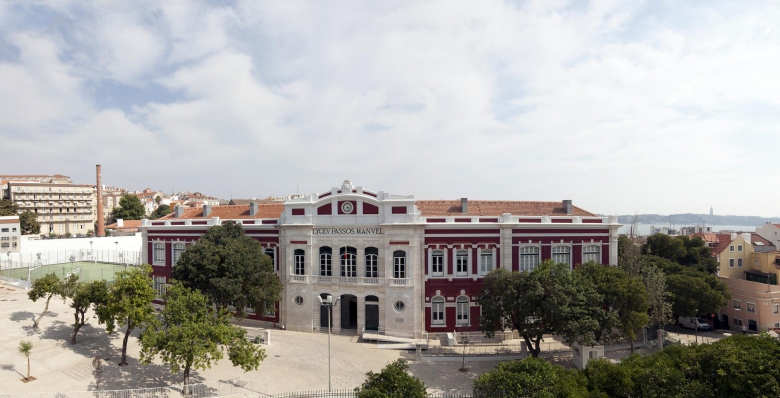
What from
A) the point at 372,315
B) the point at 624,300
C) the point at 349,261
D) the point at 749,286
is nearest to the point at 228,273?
the point at 349,261

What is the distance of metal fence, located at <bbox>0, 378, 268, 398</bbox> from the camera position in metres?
19.7

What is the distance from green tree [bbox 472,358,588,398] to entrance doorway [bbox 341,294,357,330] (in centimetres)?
1642

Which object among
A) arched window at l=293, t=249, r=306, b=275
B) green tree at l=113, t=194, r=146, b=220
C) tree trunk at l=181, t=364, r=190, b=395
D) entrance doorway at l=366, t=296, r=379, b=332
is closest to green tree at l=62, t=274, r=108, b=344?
tree trunk at l=181, t=364, r=190, b=395

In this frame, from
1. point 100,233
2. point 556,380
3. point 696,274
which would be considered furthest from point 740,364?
point 100,233

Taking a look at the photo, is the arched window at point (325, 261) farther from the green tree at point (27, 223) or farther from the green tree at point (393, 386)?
the green tree at point (27, 223)

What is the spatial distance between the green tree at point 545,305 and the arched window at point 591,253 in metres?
6.58

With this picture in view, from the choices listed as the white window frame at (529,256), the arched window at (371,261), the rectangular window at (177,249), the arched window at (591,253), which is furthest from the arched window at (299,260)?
the arched window at (591,253)

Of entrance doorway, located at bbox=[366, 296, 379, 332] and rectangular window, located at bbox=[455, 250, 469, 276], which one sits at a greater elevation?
rectangular window, located at bbox=[455, 250, 469, 276]

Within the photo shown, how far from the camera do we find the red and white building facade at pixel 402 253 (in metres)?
29.6

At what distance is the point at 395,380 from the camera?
14.7 metres

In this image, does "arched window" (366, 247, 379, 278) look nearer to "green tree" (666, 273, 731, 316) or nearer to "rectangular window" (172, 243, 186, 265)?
"rectangular window" (172, 243, 186, 265)

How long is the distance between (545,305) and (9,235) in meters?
66.2

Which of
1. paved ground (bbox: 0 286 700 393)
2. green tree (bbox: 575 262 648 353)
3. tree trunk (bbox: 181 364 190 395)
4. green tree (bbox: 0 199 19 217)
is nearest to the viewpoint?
tree trunk (bbox: 181 364 190 395)

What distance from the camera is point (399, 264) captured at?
29.9 metres
